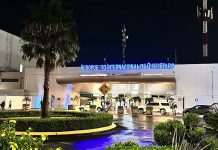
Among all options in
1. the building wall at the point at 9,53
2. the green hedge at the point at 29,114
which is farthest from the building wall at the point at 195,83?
the building wall at the point at 9,53

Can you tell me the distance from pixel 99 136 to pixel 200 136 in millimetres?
9920

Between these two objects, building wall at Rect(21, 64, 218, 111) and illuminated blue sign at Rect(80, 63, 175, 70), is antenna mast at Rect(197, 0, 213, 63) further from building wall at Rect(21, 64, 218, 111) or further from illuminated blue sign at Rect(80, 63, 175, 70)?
illuminated blue sign at Rect(80, 63, 175, 70)

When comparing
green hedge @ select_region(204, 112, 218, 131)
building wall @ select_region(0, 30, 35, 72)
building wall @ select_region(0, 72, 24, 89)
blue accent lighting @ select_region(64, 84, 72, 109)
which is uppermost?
building wall @ select_region(0, 30, 35, 72)

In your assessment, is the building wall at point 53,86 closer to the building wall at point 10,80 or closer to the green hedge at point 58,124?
the building wall at point 10,80

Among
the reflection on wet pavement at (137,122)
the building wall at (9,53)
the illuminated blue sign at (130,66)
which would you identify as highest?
the building wall at (9,53)

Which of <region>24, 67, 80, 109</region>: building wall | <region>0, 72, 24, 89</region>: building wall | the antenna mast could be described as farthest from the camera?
<region>0, 72, 24, 89</region>: building wall

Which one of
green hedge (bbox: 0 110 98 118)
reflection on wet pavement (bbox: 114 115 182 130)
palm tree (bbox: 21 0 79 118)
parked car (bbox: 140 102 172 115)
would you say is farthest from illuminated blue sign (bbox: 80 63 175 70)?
palm tree (bbox: 21 0 79 118)

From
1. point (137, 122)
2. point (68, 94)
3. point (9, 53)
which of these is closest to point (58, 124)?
point (137, 122)

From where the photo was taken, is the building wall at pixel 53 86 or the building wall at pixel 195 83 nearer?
the building wall at pixel 195 83

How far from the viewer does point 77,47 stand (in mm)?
27219

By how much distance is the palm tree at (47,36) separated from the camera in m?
25.5

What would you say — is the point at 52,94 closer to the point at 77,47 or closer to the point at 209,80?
the point at 209,80

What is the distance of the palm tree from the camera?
83.6 feet

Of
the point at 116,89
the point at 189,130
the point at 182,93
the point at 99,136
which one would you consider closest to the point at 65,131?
the point at 99,136
